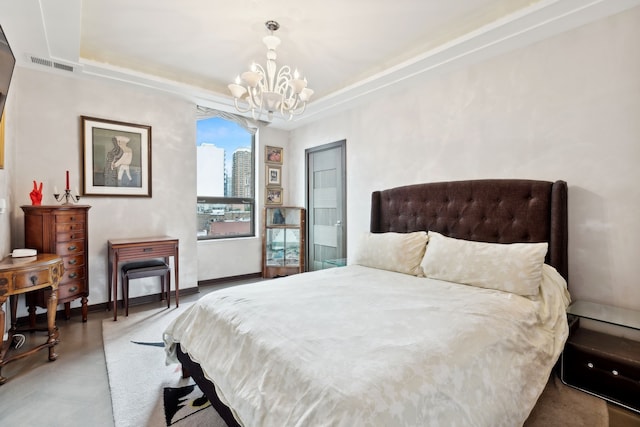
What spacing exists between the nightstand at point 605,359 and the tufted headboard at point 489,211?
14.6 inches

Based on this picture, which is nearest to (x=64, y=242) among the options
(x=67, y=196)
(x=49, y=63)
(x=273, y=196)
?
(x=67, y=196)

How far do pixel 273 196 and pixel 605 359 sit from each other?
14.2 feet

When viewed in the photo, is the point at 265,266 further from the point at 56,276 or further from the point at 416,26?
the point at 416,26

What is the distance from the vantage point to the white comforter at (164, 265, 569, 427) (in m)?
1.06

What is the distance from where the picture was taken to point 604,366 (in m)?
1.85

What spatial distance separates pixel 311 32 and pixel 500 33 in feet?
5.04

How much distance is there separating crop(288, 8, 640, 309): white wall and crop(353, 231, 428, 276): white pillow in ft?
2.58

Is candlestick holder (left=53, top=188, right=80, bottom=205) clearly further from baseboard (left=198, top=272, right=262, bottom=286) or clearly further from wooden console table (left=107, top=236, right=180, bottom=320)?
baseboard (left=198, top=272, right=262, bottom=286)

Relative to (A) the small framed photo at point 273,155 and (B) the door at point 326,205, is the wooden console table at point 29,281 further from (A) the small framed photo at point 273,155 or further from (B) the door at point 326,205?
(A) the small framed photo at point 273,155

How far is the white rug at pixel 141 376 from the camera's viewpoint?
174 cm

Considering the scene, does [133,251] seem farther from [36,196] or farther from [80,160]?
[80,160]

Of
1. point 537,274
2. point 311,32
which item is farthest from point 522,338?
point 311,32

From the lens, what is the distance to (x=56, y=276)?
8.04 ft

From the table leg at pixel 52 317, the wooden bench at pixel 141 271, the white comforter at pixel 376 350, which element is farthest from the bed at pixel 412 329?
the wooden bench at pixel 141 271
